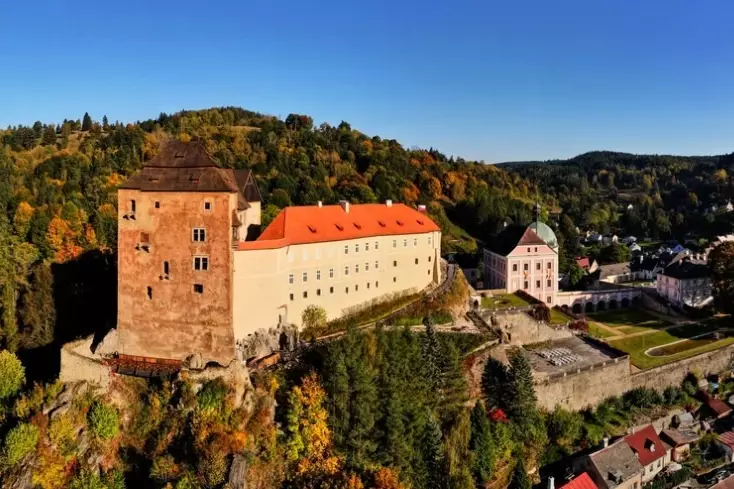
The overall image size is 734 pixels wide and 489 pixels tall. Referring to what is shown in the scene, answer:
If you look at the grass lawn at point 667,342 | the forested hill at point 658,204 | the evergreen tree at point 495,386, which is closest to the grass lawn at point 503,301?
the grass lawn at point 667,342

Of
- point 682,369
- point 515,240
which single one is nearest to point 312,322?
point 515,240

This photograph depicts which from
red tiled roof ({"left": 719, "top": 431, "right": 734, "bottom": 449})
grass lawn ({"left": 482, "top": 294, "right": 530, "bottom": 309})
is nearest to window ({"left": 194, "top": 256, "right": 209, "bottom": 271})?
grass lawn ({"left": 482, "top": 294, "right": 530, "bottom": 309})

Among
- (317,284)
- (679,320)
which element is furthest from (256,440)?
(679,320)

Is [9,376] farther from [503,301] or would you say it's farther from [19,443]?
[503,301]

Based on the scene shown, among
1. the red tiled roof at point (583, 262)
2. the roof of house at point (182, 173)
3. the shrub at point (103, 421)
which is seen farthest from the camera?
the red tiled roof at point (583, 262)

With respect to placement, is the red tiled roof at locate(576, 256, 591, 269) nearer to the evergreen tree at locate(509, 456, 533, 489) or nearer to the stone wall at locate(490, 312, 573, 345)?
the stone wall at locate(490, 312, 573, 345)

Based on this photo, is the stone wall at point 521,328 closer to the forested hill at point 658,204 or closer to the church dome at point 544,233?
the church dome at point 544,233

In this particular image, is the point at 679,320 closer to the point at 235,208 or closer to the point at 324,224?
the point at 324,224
